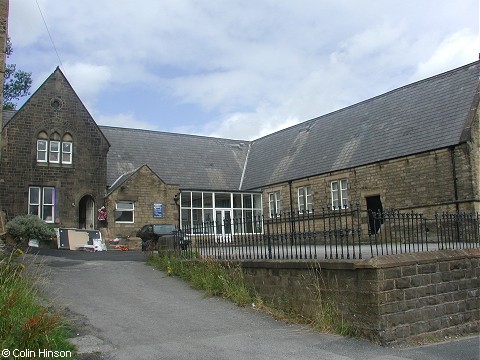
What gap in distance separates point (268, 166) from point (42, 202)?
14.9 meters

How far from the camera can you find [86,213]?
28.7 metres

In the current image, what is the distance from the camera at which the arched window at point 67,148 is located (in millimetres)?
27484

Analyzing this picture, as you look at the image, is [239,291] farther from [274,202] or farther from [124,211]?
[274,202]

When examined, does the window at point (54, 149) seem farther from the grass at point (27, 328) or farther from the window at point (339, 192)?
the grass at point (27, 328)

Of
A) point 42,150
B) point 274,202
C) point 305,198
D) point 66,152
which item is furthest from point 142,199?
point 305,198

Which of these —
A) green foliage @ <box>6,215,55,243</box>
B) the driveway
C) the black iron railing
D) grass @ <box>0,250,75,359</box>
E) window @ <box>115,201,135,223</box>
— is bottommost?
the driveway

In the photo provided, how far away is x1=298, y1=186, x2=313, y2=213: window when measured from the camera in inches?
1145

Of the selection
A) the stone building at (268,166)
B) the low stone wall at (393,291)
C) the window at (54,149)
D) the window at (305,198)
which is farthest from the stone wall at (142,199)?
the low stone wall at (393,291)

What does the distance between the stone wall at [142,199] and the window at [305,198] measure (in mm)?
7505

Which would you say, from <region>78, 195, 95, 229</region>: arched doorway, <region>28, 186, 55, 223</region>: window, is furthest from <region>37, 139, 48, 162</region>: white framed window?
<region>78, 195, 95, 229</region>: arched doorway

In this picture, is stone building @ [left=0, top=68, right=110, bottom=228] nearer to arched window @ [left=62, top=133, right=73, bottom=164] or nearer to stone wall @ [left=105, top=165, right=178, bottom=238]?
arched window @ [left=62, top=133, right=73, bottom=164]

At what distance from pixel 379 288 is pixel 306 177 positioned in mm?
21336

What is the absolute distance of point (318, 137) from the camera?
31828 millimetres

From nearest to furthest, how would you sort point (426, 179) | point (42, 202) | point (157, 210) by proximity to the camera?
point (426, 179) → point (42, 202) → point (157, 210)
